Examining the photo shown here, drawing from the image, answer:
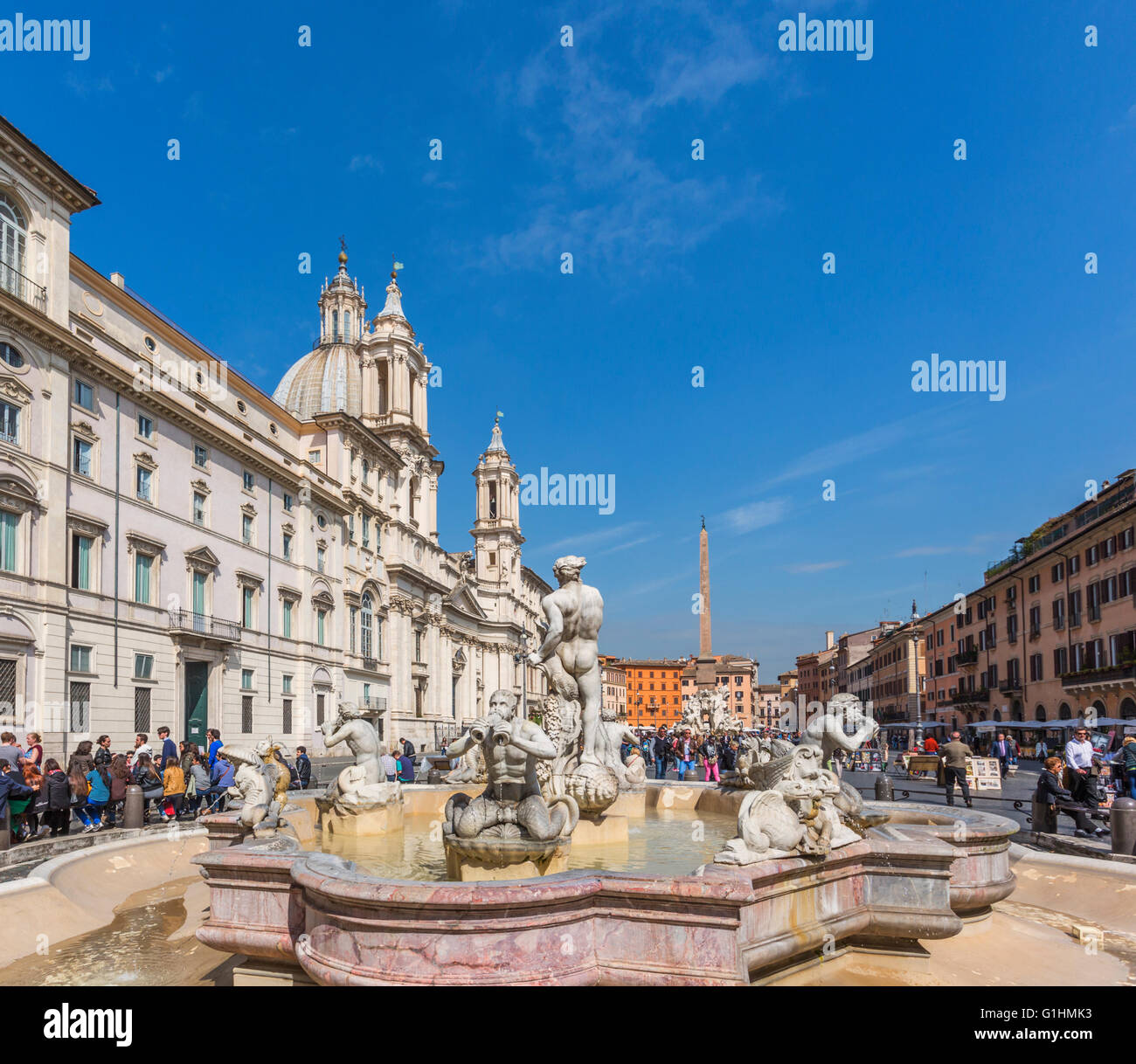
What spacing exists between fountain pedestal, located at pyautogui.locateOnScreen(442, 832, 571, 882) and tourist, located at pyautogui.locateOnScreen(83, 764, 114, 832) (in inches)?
330

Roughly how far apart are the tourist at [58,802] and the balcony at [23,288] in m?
15.6

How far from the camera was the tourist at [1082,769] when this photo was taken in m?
10.6

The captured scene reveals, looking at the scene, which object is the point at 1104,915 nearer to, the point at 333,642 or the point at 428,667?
the point at 333,642

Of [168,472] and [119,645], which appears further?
[168,472]

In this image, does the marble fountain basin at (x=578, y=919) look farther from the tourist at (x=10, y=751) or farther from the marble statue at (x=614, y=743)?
the tourist at (x=10, y=751)

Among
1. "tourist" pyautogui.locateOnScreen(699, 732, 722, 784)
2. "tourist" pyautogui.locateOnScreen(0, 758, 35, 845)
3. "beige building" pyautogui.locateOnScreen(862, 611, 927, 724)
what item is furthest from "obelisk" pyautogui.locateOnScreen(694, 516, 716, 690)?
"tourist" pyautogui.locateOnScreen(0, 758, 35, 845)

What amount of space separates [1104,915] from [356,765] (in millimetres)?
6333

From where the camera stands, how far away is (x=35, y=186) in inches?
906

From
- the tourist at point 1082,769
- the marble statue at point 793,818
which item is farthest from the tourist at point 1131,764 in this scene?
the marble statue at point 793,818

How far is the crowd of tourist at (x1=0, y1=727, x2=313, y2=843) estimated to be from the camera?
10.4 meters

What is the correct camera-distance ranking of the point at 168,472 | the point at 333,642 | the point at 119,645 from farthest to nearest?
the point at 333,642
the point at 168,472
the point at 119,645

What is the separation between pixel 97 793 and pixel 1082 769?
1371 cm
